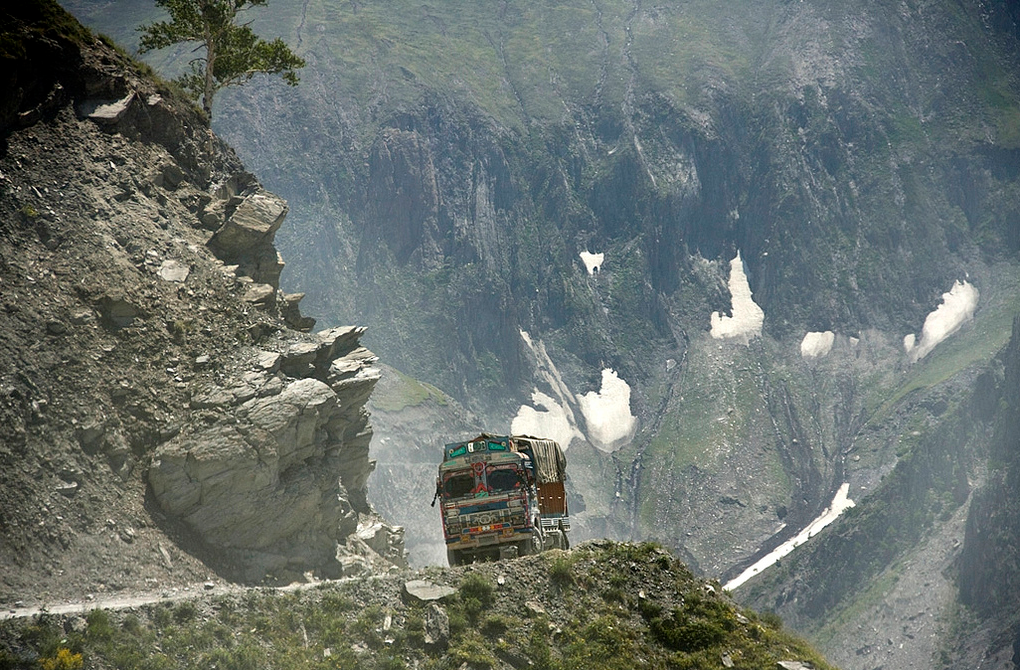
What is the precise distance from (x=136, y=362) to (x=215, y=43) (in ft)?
76.6

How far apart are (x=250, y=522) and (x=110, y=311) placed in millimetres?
10344

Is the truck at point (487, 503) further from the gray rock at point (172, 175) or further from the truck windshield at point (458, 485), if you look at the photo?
the gray rock at point (172, 175)

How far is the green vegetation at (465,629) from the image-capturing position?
933 inches

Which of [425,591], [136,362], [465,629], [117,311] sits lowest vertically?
[465,629]

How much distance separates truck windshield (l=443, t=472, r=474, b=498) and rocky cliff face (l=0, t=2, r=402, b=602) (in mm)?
7245

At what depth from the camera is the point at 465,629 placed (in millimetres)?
27453

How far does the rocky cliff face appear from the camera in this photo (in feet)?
103

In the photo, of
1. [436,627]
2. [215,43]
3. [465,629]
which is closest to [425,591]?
[436,627]

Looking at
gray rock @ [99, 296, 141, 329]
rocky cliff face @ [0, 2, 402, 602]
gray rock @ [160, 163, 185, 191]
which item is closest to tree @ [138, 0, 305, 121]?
rocky cliff face @ [0, 2, 402, 602]

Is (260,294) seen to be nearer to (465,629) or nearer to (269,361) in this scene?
(269,361)

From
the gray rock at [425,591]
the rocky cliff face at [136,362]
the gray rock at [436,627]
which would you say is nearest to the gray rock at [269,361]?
the rocky cliff face at [136,362]

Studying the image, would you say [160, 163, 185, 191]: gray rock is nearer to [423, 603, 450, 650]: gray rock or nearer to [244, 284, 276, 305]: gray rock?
[244, 284, 276, 305]: gray rock

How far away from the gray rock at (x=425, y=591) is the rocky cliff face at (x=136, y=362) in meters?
9.01

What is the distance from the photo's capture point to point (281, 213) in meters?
48.1
